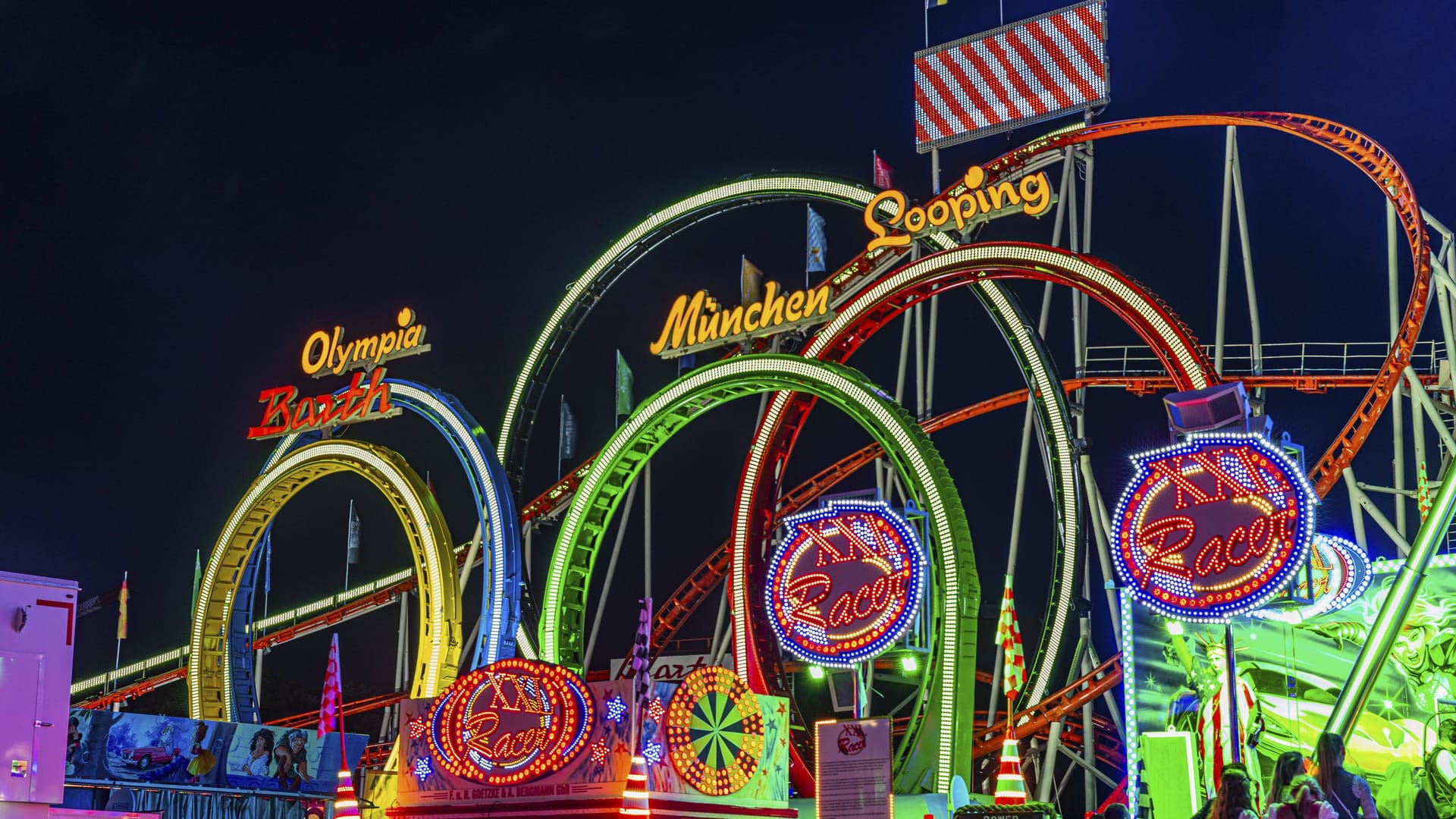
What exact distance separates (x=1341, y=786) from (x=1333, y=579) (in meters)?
7.62

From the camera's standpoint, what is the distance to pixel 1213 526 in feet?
45.0

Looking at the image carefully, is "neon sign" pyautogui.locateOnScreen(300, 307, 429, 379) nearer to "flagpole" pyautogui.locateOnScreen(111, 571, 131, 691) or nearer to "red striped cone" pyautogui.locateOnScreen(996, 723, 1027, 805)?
"flagpole" pyautogui.locateOnScreen(111, 571, 131, 691)

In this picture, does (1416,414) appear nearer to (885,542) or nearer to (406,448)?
(885,542)

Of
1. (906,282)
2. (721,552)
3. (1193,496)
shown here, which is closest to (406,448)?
(721,552)

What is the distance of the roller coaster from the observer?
61.3ft

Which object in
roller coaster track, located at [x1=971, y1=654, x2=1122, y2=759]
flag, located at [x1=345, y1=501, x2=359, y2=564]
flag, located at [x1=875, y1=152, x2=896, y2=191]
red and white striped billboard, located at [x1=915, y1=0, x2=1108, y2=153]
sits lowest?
roller coaster track, located at [x1=971, y1=654, x2=1122, y2=759]

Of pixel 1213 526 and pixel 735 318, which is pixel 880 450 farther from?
pixel 1213 526

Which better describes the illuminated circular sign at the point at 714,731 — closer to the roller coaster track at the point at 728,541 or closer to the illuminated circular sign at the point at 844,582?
the illuminated circular sign at the point at 844,582

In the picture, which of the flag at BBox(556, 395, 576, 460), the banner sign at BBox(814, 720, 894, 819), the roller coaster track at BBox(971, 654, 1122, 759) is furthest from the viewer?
the flag at BBox(556, 395, 576, 460)

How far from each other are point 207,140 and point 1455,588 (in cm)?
3196

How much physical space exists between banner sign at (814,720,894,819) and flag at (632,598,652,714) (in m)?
2.44

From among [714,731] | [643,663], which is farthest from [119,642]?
[643,663]

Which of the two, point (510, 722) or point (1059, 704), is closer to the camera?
point (510, 722)

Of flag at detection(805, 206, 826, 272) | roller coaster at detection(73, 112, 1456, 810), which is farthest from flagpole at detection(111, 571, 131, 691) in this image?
flag at detection(805, 206, 826, 272)
